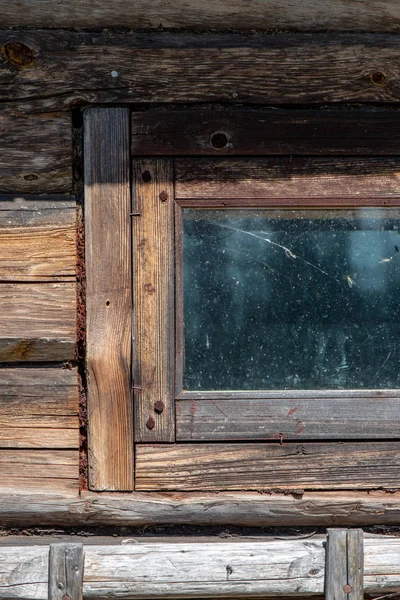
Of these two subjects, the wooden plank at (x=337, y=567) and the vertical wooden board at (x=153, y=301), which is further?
the vertical wooden board at (x=153, y=301)

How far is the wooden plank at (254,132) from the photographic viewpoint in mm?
2650

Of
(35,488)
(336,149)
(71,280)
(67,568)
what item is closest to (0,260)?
(71,280)

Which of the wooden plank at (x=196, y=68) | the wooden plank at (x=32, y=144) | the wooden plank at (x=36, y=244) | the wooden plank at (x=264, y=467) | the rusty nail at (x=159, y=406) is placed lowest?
the wooden plank at (x=264, y=467)

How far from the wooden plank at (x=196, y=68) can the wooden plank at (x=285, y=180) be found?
21cm

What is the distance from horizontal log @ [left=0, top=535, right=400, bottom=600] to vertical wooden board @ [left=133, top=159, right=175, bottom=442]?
393mm

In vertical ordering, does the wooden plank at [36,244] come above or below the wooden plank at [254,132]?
below

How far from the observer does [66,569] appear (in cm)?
249

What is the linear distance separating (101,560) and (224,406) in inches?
25.1

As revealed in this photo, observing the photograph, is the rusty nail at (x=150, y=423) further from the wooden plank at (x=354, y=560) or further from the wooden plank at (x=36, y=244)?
the wooden plank at (x=354, y=560)

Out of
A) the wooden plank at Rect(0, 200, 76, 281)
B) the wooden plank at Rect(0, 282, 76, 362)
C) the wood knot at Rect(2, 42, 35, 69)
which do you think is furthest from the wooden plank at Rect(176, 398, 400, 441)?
the wood knot at Rect(2, 42, 35, 69)

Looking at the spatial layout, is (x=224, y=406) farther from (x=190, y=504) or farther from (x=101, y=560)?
(x=101, y=560)

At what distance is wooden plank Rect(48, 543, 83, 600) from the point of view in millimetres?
2494

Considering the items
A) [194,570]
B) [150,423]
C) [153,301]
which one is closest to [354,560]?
[194,570]

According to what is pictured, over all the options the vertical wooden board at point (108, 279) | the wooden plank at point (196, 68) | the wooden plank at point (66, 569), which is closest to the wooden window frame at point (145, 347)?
the vertical wooden board at point (108, 279)
